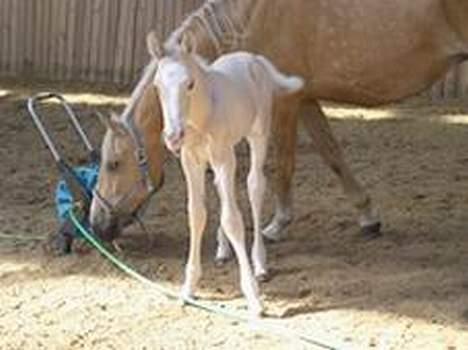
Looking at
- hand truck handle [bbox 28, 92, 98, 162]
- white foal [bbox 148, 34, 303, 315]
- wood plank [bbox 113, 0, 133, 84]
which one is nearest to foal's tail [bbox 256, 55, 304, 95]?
white foal [bbox 148, 34, 303, 315]

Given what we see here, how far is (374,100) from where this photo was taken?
19.8ft

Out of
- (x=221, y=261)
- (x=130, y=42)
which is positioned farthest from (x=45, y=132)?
(x=130, y=42)

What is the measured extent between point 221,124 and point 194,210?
43 centimetres

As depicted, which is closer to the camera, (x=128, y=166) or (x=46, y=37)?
(x=128, y=166)

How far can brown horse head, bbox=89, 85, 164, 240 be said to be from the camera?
5.34m

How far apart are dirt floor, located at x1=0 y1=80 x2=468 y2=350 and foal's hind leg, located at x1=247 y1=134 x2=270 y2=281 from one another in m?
0.12

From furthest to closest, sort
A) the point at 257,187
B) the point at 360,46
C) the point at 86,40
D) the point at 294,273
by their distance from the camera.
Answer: the point at 86,40, the point at 360,46, the point at 294,273, the point at 257,187

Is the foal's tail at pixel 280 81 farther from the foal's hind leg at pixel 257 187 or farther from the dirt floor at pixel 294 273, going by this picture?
the dirt floor at pixel 294 273

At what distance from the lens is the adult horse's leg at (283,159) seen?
5777 mm

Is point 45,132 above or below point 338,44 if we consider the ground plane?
below

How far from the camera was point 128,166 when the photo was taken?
5352 millimetres

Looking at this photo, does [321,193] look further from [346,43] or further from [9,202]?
[9,202]

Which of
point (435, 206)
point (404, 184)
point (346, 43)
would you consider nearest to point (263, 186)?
point (346, 43)

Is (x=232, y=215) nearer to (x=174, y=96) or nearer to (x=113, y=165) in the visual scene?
(x=174, y=96)
